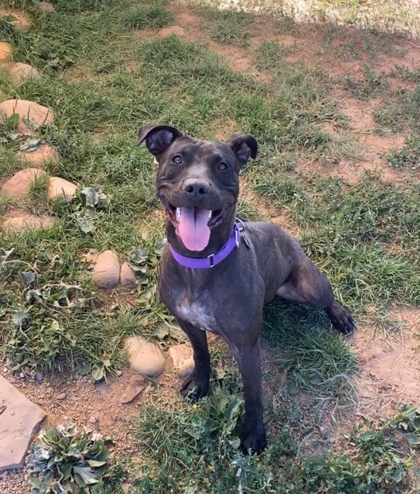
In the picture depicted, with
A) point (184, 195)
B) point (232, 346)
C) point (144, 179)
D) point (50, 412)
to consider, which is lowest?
point (50, 412)

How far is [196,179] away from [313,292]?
1.45 metres

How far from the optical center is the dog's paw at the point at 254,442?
3.30 meters

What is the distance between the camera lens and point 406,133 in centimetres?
545

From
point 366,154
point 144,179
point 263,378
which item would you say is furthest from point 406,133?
point 263,378

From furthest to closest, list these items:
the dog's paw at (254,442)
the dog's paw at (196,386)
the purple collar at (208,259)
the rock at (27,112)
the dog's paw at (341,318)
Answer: the rock at (27,112), the dog's paw at (341,318), the dog's paw at (196,386), the dog's paw at (254,442), the purple collar at (208,259)

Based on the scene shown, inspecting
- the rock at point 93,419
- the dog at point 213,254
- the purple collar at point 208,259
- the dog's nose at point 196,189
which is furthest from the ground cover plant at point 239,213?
the dog's nose at point 196,189

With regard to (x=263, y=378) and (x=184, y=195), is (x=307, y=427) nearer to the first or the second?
(x=263, y=378)

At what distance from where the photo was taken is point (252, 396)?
3217mm

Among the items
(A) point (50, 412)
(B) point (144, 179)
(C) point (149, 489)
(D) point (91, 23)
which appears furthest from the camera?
(D) point (91, 23)

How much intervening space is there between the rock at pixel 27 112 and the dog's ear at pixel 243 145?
2520 millimetres

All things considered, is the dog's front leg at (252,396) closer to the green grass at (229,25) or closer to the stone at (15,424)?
the stone at (15,424)

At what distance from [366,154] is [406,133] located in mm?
519

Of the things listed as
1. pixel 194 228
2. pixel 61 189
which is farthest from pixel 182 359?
pixel 61 189

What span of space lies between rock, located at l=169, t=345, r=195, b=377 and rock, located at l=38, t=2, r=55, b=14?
4.53 metres
